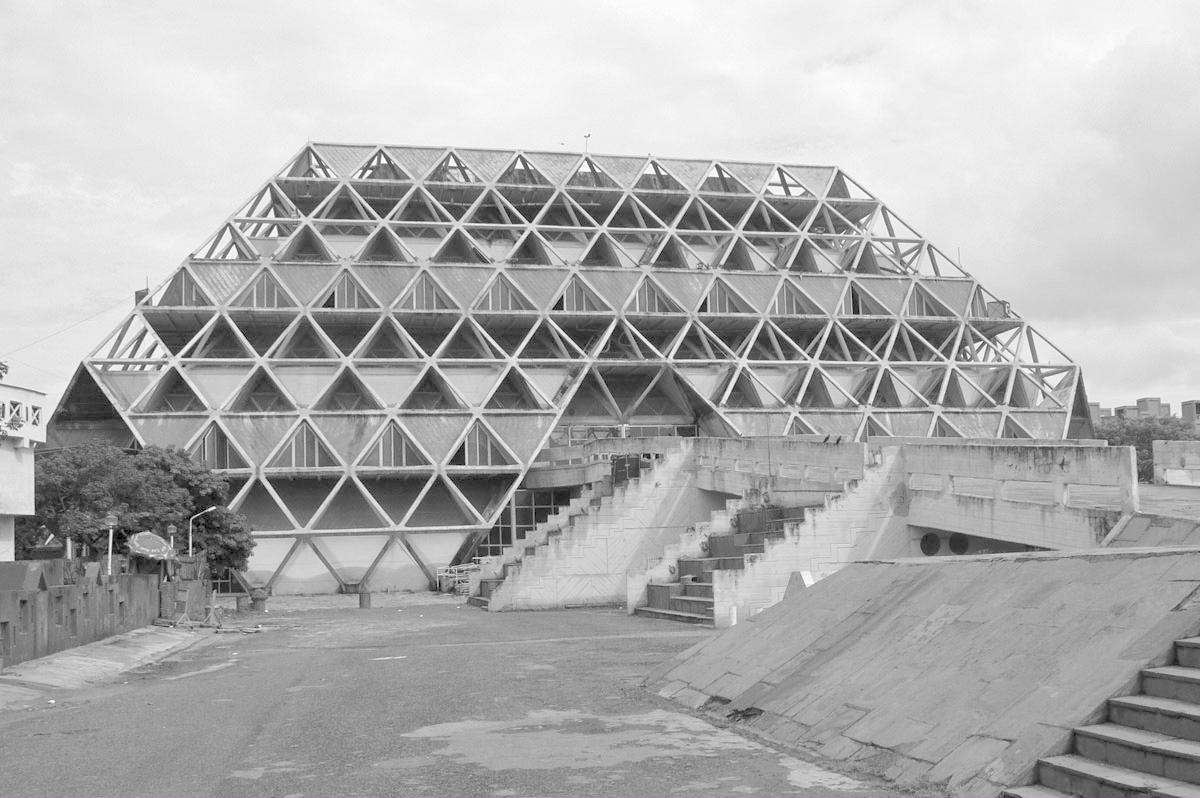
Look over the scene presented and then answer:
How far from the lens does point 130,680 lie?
21.7 meters

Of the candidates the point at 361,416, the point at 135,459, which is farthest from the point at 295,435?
the point at 135,459

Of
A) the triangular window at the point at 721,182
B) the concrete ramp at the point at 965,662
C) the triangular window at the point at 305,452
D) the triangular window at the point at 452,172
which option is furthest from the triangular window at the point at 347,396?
the concrete ramp at the point at 965,662

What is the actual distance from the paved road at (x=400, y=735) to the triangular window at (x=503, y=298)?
4785 centimetres

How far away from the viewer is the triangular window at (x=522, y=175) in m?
78.1

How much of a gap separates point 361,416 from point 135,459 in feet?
60.1

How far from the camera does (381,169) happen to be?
7869 cm

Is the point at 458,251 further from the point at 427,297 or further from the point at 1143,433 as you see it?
the point at 1143,433

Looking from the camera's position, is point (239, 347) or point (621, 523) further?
point (239, 347)

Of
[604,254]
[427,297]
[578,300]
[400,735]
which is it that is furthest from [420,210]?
[400,735]

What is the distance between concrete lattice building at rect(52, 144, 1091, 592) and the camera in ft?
205

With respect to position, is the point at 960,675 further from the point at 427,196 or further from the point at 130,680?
the point at 427,196

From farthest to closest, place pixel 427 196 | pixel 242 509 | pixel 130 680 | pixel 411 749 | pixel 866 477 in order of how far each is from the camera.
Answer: pixel 427 196 < pixel 242 509 < pixel 866 477 < pixel 130 680 < pixel 411 749

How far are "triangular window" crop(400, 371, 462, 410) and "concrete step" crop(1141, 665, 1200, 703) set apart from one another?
59891 millimetres

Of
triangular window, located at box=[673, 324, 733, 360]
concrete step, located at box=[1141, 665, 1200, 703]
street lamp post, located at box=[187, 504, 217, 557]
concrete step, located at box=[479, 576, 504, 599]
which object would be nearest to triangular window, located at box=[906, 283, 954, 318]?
triangular window, located at box=[673, 324, 733, 360]
